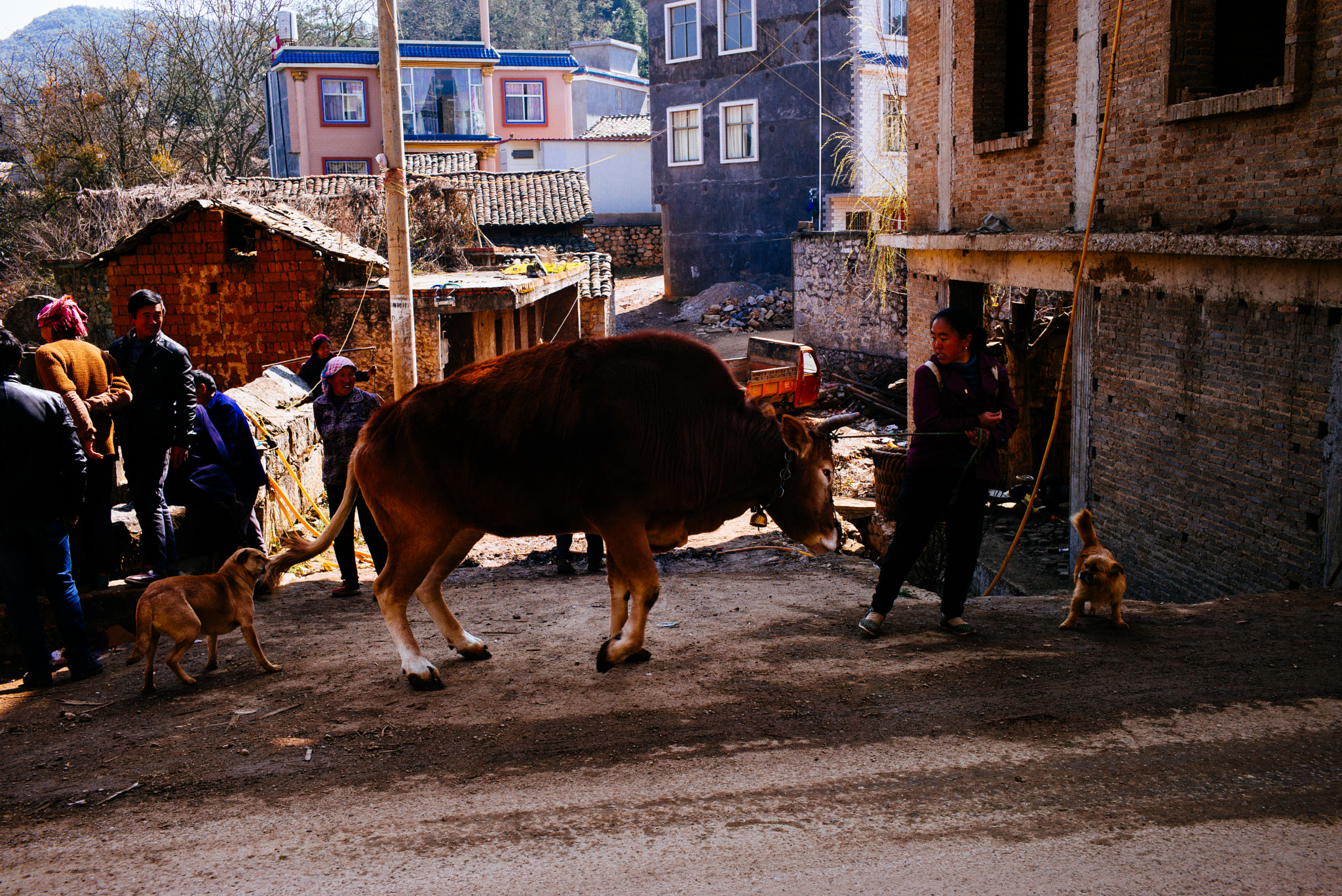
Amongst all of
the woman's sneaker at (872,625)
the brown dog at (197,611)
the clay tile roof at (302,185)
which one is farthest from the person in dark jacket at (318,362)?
the clay tile roof at (302,185)

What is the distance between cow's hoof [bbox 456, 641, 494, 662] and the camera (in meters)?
5.59

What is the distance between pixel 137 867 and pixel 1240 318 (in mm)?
7551

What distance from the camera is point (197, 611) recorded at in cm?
534

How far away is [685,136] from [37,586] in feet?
109

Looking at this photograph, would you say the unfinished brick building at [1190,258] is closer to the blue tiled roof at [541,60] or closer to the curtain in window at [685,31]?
the curtain in window at [685,31]

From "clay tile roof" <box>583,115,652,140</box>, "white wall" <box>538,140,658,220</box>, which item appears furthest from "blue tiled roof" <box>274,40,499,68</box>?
"clay tile roof" <box>583,115,652,140</box>

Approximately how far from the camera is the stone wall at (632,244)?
1644 inches

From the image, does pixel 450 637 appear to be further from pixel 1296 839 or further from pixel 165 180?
pixel 165 180

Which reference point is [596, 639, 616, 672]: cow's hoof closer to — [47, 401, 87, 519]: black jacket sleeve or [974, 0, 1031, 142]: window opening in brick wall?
[47, 401, 87, 519]: black jacket sleeve

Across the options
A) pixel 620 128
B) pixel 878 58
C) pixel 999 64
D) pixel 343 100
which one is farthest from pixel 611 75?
pixel 999 64

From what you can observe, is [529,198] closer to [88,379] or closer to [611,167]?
[611,167]

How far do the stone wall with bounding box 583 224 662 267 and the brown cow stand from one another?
37.2 m

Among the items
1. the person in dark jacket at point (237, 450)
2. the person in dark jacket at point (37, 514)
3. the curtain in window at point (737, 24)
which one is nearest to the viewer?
the person in dark jacket at point (37, 514)

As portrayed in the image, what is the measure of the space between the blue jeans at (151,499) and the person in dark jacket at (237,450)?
0.42 metres
